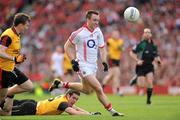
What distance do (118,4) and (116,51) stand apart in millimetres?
6701

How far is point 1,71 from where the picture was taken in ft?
47.1

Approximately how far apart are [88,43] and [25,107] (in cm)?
219

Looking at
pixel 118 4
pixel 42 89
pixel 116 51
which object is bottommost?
pixel 42 89

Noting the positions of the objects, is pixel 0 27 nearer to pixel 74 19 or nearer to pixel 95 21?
pixel 74 19

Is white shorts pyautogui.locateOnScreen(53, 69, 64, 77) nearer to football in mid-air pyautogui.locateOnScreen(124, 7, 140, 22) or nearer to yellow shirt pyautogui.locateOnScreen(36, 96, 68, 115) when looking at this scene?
football in mid-air pyautogui.locateOnScreen(124, 7, 140, 22)

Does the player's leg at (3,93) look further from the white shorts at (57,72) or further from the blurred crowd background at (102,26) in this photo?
the white shorts at (57,72)

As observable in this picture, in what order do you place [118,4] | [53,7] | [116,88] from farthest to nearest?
[53,7]
[118,4]
[116,88]

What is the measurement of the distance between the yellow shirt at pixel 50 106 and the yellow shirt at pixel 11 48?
4.89 feet

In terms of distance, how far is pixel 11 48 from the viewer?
46.5ft

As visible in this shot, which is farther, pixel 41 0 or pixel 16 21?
pixel 41 0

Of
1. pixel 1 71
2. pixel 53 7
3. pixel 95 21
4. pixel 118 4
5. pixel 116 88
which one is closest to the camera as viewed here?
pixel 1 71

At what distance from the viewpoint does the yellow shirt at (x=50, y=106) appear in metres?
15.3

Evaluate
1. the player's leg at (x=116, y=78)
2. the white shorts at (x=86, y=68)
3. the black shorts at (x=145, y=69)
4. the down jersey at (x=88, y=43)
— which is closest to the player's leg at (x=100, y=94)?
the white shorts at (x=86, y=68)

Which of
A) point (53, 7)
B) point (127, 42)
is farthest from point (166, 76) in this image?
point (53, 7)
